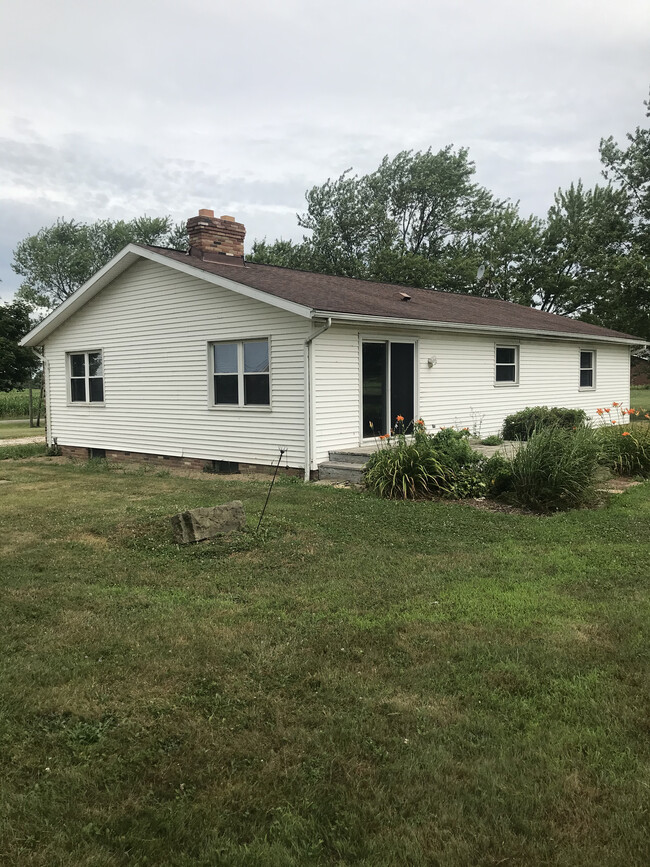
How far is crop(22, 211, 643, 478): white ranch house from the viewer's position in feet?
35.0

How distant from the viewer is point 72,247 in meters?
53.0

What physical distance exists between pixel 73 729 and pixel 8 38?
12270 mm

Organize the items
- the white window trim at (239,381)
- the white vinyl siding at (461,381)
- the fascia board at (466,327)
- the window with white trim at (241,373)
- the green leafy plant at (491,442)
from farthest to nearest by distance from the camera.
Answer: the green leafy plant at (491,442), the window with white trim at (241,373), the white window trim at (239,381), the white vinyl siding at (461,381), the fascia board at (466,327)

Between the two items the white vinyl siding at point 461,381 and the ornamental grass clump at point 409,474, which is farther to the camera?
the white vinyl siding at point 461,381

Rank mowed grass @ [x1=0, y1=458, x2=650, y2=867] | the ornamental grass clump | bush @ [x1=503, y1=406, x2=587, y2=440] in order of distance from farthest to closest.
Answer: bush @ [x1=503, y1=406, x2=587, y2=440]
the ornamental grass clump
mowed grass @ [x1=0, y1=458, x2=650, y2=867]

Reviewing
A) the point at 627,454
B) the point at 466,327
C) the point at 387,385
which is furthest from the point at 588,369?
the point at 387,385

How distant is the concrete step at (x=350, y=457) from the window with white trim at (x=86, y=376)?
21.9 feet

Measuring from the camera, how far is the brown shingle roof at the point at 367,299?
10844 millimetres

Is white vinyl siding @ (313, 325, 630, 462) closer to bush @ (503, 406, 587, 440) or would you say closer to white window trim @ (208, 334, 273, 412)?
bush @ (503, 406, 587, 440)

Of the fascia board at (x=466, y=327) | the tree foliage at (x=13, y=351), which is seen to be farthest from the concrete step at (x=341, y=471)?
the tree foliage at (x=13, y=351)

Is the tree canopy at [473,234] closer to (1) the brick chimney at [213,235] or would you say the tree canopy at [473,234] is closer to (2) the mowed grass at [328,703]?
(1) the brick chimney at [213,235]

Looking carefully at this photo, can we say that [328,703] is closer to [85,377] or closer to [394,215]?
[85,377]

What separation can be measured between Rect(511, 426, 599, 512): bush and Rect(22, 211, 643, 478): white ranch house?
3546 mm

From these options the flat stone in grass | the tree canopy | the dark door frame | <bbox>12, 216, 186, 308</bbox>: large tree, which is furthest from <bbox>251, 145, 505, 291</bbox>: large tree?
the flat stone in grass
